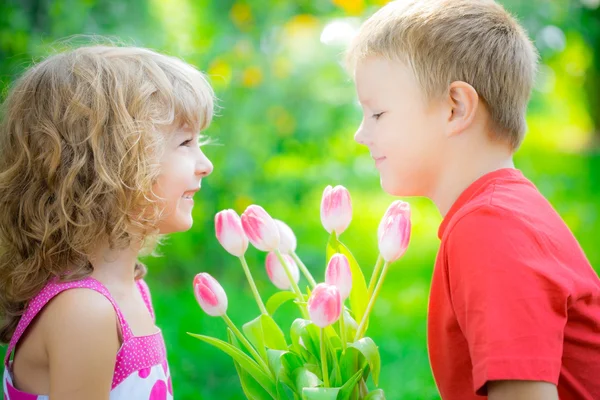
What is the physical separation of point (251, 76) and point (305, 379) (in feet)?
5.88

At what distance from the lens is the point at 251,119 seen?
2.99 meters

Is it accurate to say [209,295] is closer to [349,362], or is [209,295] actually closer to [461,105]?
[349,362]

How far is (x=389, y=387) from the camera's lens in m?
2.59

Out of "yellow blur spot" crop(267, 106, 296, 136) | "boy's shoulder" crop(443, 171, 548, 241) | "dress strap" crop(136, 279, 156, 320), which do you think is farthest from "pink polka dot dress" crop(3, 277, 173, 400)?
"yellow blur spot" crop(267, 106, 296, 136)

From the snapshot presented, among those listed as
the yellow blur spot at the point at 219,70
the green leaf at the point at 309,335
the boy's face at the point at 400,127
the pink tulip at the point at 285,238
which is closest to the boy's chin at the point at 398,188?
the boy's face at the point at 400,127

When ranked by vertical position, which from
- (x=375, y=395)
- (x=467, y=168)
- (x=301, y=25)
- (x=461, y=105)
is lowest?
(x=375, y=395)

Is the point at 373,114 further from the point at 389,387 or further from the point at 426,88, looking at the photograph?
the point at 389,387

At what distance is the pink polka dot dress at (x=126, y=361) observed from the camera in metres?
1.45

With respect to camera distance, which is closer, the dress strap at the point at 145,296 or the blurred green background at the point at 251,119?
the dress strap at the point at 145,296

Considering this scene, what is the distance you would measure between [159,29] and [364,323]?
1.89m

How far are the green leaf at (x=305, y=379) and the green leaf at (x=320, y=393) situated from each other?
0.03 meters

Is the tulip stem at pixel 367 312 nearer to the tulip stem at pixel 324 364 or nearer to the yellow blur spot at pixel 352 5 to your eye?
the tulip stem at pixel 324 364

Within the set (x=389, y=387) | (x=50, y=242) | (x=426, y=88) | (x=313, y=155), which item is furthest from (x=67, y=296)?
(x=313, y=155)

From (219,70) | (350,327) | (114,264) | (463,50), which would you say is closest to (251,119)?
(219,70)
